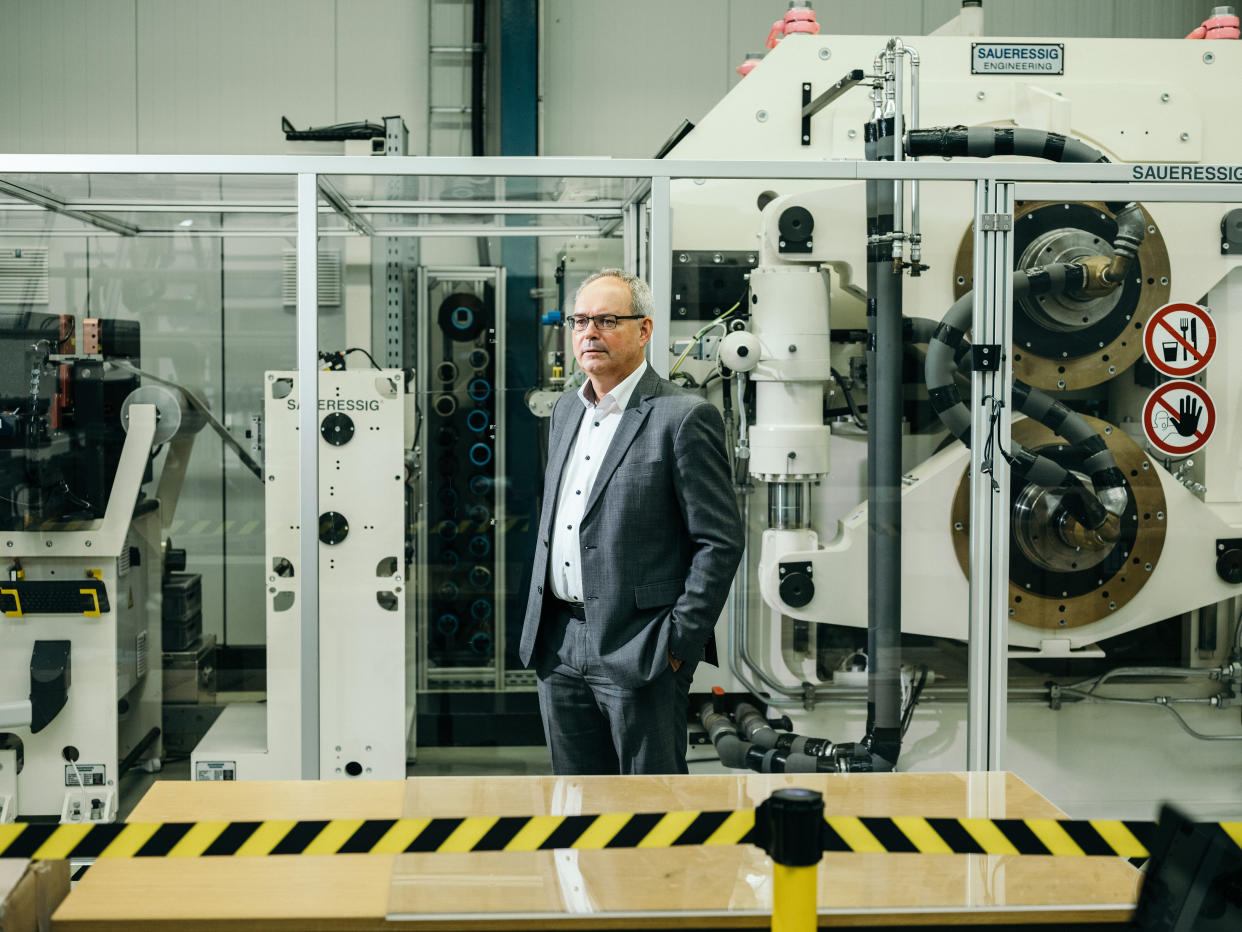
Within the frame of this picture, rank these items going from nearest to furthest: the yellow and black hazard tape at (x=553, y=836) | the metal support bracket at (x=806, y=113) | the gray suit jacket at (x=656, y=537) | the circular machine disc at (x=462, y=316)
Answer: the yellow and black hazard tape at (x=553, y=836) < the gray suit jacket at (x=656, y=537) < the metal support bracket at (x=806, y=113) < the circular machine disc at (x=462, y=316)

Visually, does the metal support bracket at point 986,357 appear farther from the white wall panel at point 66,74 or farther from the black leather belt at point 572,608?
the white wall panel at point 66,74

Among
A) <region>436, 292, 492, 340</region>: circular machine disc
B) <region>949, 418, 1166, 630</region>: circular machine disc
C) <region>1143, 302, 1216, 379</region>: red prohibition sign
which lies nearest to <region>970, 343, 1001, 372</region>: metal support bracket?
<region>949, 418, 1166, 630</region>: circular machine disc

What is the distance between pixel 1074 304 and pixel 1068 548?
2.31 ft

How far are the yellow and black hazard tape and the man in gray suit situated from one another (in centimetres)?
82

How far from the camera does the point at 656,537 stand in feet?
7.42

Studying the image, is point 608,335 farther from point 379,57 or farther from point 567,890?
point 379,57

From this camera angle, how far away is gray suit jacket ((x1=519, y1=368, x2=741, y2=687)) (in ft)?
7.29

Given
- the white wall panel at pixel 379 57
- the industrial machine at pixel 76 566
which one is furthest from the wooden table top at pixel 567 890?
the white wall panel at pixel 379 57

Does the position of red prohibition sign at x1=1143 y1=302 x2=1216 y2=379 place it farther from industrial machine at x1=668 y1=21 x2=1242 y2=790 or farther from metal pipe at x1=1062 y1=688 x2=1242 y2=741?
metal pipe at x1=1062 y1=688 x2=1242 y2=741

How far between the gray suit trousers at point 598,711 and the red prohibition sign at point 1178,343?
1771 millimetres

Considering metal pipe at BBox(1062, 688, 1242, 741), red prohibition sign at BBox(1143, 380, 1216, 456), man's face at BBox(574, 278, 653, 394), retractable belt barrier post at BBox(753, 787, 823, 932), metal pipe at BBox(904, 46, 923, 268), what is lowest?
metal pipe at BBox(1062, 688, 1242, 741)

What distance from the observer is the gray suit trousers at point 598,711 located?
90.1 inches

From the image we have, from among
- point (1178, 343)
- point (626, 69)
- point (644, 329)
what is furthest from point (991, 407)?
point (626, 69)

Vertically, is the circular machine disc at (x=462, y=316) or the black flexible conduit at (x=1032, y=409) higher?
the circular machine disc at (x=462, y=316)
